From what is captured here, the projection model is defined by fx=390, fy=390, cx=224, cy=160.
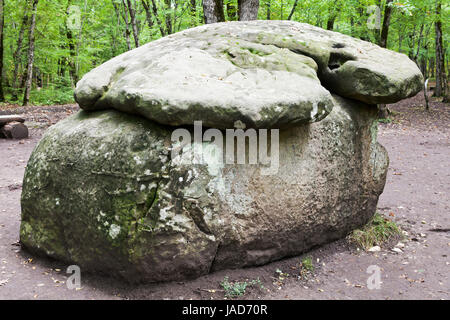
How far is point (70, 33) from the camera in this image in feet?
66.9

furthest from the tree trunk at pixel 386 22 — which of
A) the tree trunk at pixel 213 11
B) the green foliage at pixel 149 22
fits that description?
the tree trunk at pixel 213 11

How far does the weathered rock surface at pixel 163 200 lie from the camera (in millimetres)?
3561

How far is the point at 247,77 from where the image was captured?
3.99 m

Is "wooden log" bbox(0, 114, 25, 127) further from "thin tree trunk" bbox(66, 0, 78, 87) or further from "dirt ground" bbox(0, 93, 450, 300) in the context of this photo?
"thin tree trunk" bbox(66, 0, 78, 87)

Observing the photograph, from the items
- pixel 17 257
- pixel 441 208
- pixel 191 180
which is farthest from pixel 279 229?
pixel 441 208

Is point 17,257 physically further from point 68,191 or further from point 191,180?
point 191,180

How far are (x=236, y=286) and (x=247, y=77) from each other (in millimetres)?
2078

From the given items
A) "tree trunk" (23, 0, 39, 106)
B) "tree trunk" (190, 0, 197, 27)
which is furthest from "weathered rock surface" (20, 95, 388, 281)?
"tree trunk" (23, 0, 39, 106)

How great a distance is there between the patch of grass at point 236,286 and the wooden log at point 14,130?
9.07 metres

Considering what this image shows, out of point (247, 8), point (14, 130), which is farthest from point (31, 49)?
point (247, 8)

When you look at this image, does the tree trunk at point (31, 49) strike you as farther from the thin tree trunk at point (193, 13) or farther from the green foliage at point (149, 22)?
the thin tree trunk at point (193, 13)

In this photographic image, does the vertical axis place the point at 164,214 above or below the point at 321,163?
below

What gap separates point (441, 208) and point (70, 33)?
1974cm

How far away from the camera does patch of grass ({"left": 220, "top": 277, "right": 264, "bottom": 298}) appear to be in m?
3.68
